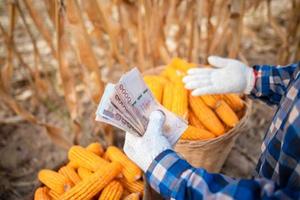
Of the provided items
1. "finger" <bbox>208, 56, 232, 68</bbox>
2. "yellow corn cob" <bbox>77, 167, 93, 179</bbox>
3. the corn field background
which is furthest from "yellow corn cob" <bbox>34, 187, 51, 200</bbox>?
"finger" <bbox>208, 56, 232, 68</bbox>

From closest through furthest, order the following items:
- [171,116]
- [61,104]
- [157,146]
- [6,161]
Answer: [157,146], [171,116], [6,161], [61,104]

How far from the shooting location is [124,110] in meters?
1.08

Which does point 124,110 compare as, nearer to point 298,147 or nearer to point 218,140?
point 298,147

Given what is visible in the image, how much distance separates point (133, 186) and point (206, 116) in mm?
484

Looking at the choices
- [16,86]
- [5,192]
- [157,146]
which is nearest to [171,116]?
[157,146]

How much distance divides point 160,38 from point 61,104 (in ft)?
2.75

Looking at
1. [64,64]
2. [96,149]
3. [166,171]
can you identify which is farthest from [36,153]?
[166,171]

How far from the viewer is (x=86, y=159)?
143cm

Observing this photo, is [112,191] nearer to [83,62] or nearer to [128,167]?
[128,167]

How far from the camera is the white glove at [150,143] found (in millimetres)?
1066

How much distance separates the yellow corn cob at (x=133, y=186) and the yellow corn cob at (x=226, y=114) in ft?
1.66

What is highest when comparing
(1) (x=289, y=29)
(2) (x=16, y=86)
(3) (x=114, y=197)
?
(1) (x=289, y=29)

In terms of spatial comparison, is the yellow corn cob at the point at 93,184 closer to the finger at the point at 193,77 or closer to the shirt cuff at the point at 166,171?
the shirt cuff at the point at 166,171

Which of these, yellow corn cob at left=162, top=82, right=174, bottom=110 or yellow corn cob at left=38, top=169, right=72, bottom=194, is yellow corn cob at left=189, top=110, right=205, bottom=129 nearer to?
yellow corn cob at left=162, top=82, right=174, bottom=110
